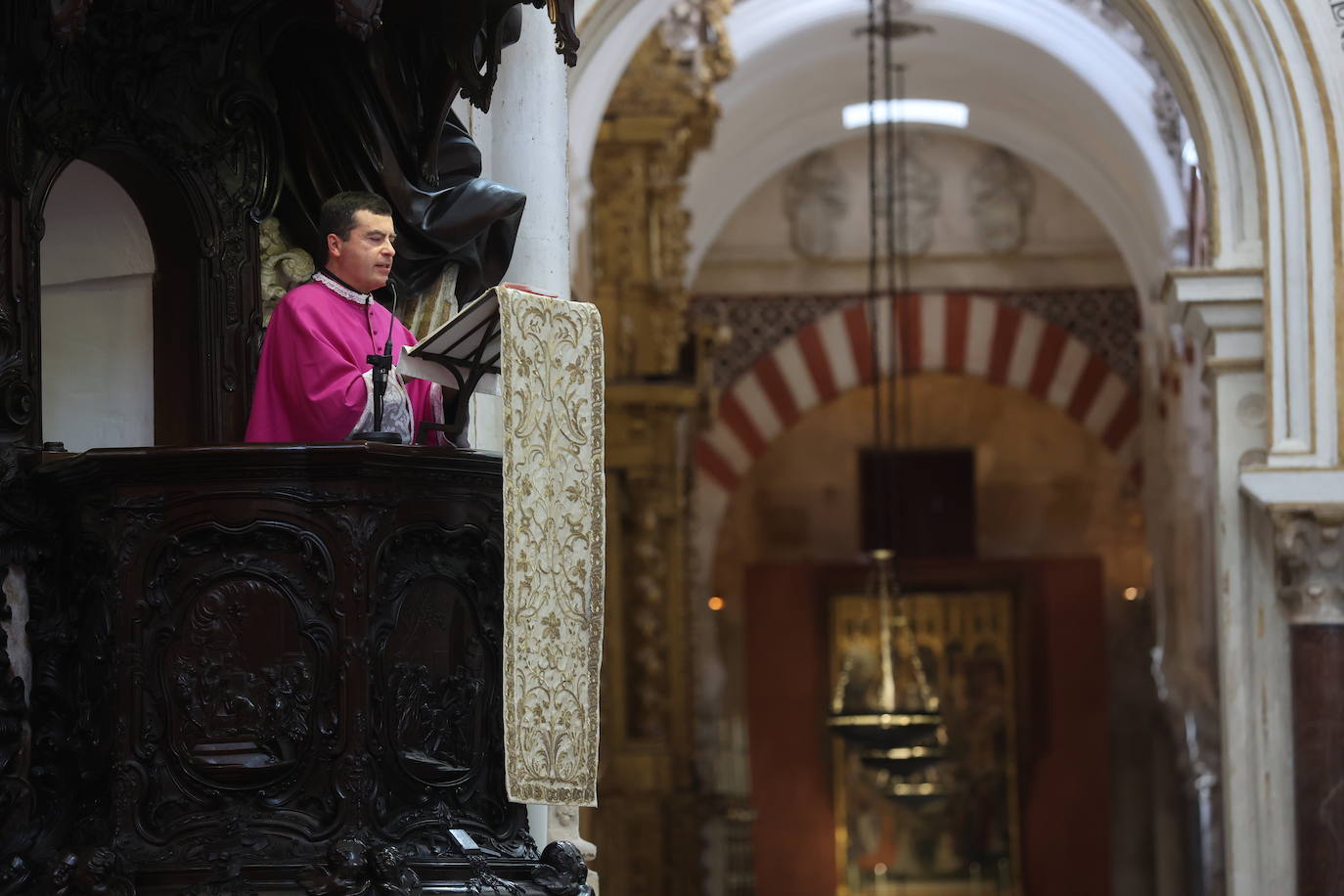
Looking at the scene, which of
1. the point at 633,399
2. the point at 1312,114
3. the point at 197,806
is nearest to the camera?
the point at 197,806

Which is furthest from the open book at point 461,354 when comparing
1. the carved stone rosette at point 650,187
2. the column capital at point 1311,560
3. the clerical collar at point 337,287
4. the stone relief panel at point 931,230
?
the stone relief panel at point 931,230

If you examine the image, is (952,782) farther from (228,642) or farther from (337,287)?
(228,642)

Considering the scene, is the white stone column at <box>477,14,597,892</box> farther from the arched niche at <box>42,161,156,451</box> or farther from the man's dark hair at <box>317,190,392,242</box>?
the man's dark hair at <box>317,190,392,242</box>

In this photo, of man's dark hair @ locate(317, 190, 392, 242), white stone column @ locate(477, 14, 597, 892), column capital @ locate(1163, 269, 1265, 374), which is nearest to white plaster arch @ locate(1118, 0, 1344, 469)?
column capital @ locate(1163, 269, 1265, 374)

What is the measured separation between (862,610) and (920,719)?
131 inches

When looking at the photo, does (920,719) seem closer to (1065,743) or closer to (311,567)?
(1065,743)

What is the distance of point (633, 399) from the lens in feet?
38.6

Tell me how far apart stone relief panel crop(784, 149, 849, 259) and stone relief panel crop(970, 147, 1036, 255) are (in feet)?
2.83

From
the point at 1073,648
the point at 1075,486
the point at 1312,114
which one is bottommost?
the point at 1073,648

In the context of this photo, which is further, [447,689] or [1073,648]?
[1073,648]

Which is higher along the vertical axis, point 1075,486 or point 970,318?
point 970,318

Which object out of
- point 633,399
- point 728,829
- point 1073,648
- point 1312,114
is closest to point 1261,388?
point 1312,114

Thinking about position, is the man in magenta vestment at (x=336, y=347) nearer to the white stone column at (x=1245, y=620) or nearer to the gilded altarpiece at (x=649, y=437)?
the white stone column at (x=1245, y=620)

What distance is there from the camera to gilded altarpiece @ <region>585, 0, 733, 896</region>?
1108cm
